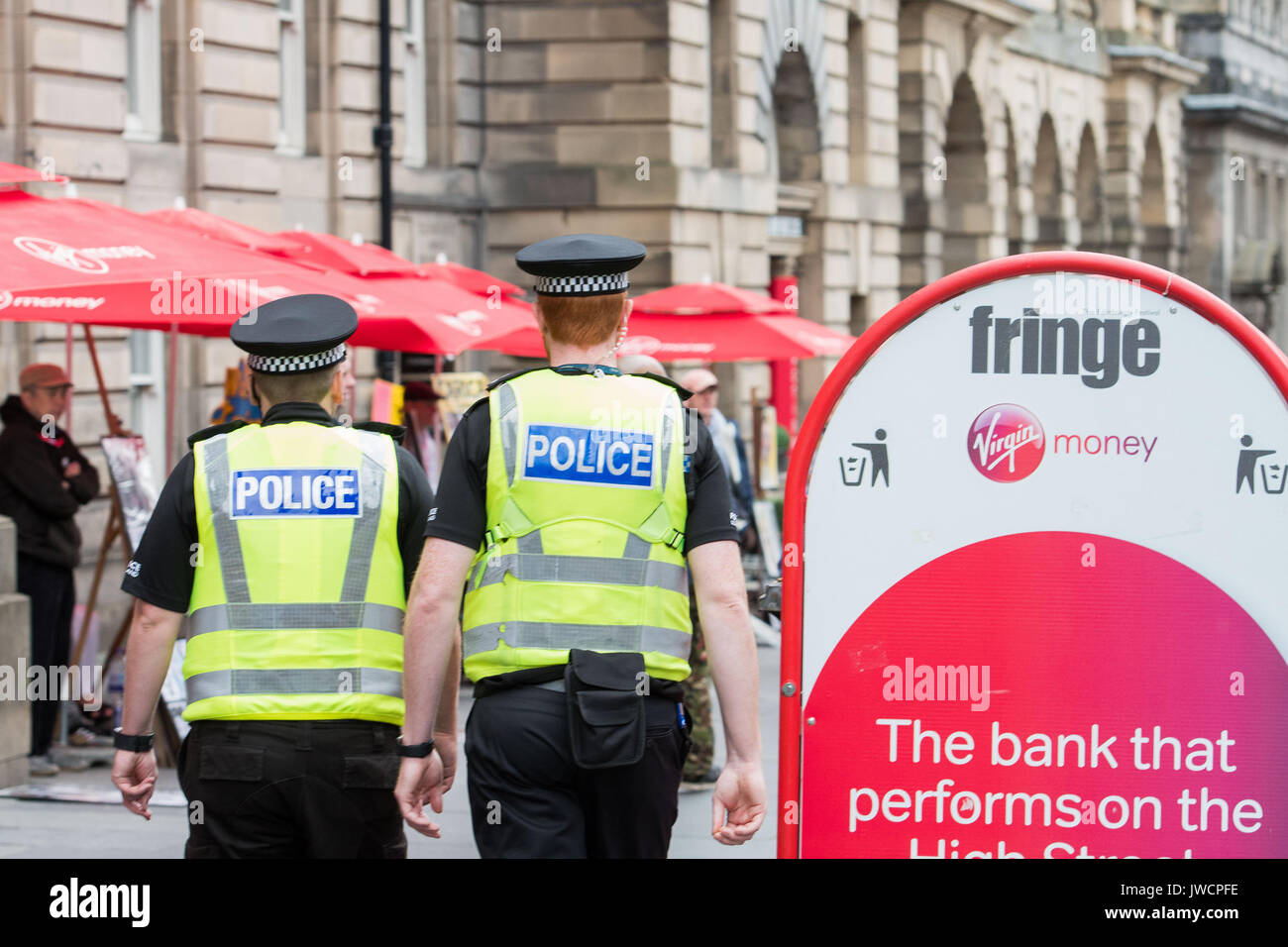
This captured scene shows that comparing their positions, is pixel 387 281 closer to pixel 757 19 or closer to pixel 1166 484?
pixel 1166 484

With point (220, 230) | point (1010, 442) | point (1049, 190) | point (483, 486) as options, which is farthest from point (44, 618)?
point (1049, 190)

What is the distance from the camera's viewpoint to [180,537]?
463 centimetres

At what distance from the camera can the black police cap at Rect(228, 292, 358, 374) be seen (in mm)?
4715

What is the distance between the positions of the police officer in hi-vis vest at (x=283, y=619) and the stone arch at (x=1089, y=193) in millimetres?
41448

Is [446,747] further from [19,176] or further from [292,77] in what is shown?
[292,77]

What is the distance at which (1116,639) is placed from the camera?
4.07 meters

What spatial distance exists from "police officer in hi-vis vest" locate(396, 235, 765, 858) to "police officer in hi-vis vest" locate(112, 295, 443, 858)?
0.80 ft

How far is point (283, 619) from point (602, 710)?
840 mm

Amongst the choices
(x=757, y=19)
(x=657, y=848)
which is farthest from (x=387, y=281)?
(x=757, y=19)

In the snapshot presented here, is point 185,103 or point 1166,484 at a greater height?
point 185,103

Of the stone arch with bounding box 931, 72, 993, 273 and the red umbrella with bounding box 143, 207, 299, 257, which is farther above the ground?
the stone arch with bounding box 931, 72, 993, 273

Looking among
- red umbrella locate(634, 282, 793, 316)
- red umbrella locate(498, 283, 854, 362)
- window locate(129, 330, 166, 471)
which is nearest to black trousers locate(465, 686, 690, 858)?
red umbrella locate(498, 283, 854, 362)

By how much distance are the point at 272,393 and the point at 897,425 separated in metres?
1.52
